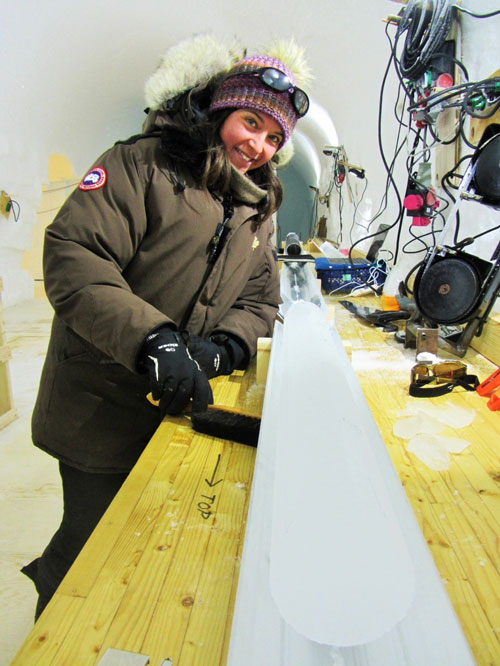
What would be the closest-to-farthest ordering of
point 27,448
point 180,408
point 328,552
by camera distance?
point 328,552
point 180,408
point 27,448

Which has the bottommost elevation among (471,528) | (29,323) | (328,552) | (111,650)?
(29,323)

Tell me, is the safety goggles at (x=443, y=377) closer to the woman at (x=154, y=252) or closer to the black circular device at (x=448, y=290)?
the black circular device at (x=448, y=290)

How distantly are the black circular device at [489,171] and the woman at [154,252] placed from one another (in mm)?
617

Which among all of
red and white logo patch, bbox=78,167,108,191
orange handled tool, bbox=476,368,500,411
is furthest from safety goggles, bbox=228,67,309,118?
orange handled tool, bbox=476,368,500,411

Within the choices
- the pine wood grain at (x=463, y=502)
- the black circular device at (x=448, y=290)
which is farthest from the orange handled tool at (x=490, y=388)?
the black circular device at (x=448, y=290)

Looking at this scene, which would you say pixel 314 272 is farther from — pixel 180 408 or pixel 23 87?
pixel 23 87

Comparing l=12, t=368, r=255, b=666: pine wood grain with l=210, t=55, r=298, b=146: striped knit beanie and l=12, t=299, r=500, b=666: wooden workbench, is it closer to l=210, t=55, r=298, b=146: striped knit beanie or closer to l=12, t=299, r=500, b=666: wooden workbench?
l=12, t=299, r=500, b=666: wooden workbench

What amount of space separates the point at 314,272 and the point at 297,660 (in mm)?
2493

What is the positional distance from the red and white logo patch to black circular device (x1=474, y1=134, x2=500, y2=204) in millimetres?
1165

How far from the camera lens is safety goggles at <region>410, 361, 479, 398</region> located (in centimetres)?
117

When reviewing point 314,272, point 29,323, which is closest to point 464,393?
point 314,272

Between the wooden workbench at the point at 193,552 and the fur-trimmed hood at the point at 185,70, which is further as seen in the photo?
the fur-trimmed hood at the point at 185,70

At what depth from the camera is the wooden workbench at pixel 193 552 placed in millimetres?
520

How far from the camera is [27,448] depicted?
2299 millimetres
